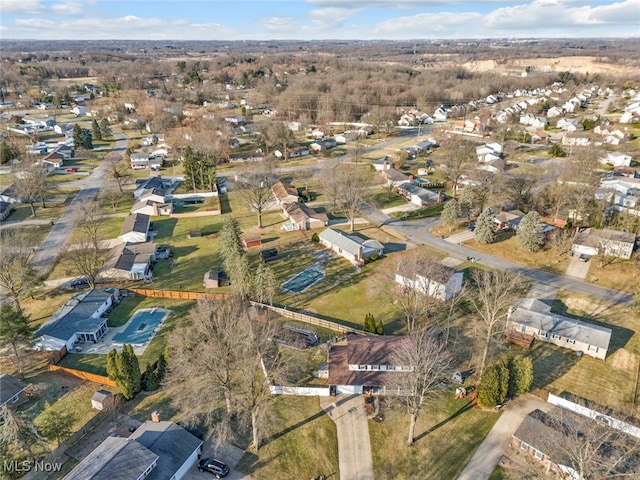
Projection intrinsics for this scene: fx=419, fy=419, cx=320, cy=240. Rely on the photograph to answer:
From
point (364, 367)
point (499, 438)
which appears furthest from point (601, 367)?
point (364, 367)

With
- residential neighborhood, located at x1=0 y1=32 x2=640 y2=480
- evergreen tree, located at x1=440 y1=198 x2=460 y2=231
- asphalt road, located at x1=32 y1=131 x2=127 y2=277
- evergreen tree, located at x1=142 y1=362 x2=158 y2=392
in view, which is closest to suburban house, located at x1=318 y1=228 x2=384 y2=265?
residential neighborhood, located at x1=0 y1=32 x2=640 y2=480

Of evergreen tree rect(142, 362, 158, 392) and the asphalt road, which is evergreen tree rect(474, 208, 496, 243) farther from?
the asphalt road

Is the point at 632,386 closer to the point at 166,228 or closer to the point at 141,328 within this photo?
the point at 141,328

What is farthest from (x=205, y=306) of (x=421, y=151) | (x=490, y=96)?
A: (x=490, y=96)

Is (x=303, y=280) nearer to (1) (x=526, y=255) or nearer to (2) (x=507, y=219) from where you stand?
(1) (x=526, y=255)

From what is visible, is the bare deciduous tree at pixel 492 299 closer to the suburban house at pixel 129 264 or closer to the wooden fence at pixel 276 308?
the wooden fence at pixel 276 308

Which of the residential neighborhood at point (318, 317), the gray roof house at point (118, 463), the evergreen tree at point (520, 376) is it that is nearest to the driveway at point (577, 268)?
the residential neighborhood at point (318, 317)
